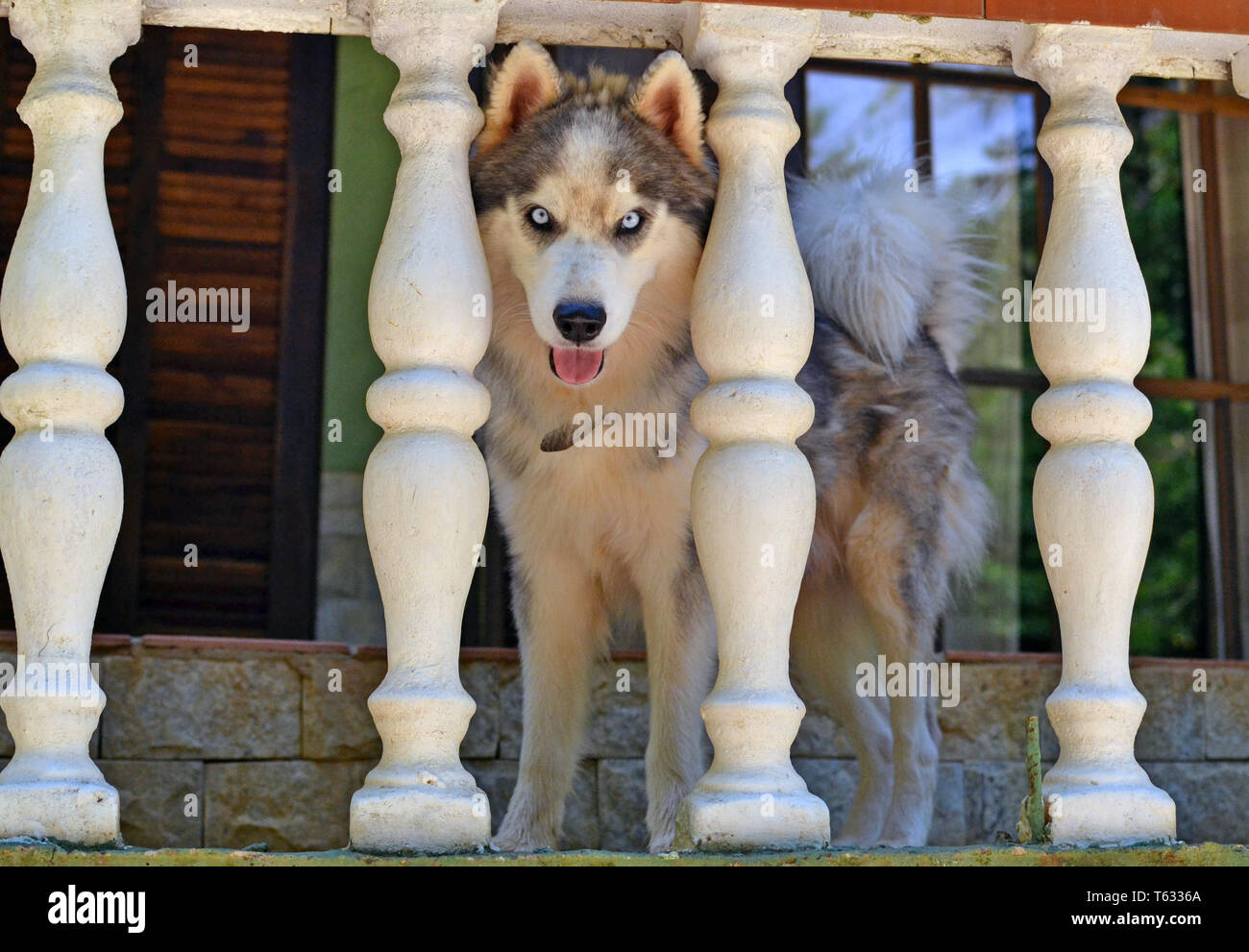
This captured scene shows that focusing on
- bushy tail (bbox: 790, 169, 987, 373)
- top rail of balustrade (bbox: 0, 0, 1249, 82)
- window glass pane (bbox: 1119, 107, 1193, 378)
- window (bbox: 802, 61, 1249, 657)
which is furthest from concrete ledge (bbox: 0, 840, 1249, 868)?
window glass pane (bbox: 1119, 107, 1193, 378)

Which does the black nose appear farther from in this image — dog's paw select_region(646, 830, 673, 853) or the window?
the window

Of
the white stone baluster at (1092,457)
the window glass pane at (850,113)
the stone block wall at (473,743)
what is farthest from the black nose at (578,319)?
the window glass pane at (850,113)

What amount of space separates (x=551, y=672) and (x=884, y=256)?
1.60 meters

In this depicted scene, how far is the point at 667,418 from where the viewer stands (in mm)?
4320

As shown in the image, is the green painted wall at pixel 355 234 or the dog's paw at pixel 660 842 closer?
the dog's paw at pixel 660 842

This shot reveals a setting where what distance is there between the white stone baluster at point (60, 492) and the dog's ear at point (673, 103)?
1356 mm

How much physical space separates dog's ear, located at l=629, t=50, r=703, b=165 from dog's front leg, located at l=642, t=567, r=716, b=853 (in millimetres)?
1144

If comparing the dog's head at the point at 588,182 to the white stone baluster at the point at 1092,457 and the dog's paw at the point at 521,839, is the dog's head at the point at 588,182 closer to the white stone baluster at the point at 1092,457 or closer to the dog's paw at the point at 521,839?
the white stone baluster at the point at 1092,457

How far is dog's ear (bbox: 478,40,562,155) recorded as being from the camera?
3943 millimetres

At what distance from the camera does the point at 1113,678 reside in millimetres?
3457

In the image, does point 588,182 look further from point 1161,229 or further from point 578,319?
point 1161,229

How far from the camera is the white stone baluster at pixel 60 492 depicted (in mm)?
3121
